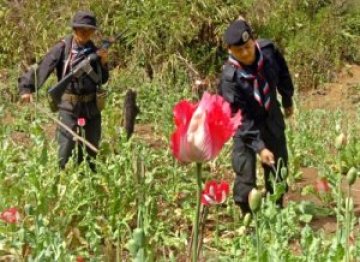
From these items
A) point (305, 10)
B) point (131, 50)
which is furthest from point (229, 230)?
point (305, 10)

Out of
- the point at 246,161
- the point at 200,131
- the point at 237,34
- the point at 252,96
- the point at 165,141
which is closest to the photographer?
the point at 200,131

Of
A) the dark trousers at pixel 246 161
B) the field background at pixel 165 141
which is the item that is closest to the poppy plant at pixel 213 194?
the field background at pixel 165 141

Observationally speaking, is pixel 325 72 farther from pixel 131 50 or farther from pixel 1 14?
pixel 1 14

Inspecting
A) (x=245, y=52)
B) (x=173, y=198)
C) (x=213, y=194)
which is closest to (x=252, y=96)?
(x=245, y=52)

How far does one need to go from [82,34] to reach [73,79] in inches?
12.1

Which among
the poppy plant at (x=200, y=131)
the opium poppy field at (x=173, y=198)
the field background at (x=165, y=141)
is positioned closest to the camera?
the poppy plant at (x=200, y=131)

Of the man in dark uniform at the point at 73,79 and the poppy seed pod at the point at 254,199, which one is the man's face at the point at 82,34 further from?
the poppy seed pod at the point at 254,199

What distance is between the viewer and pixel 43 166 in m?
4.03

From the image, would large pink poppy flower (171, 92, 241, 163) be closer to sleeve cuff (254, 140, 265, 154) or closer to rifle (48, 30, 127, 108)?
sleeve cuff (254, 140, 265, 154)

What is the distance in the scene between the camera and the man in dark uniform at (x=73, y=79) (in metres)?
5.28

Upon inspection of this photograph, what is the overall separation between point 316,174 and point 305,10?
5.75 meters

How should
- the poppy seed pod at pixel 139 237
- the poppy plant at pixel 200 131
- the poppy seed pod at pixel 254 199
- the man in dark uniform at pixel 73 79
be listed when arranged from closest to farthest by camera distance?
1. the poppy seed pod at pixel 139 237
2. the poppy plant at pixel 200 131
3. the poppy seed pod at pixel 254 199
4. the man in dark uniform at pixel 73 79

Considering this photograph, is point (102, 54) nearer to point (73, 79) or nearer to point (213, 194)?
point (73, 79)

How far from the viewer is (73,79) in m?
5.34
